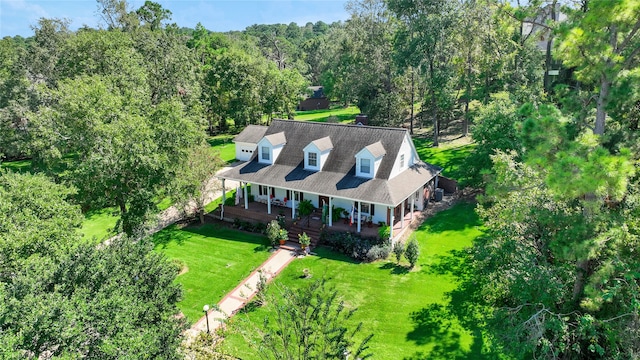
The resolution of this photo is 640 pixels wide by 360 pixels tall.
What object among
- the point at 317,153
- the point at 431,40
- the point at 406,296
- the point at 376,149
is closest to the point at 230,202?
the point at 317,153

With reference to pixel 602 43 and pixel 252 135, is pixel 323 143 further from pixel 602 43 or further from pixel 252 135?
pixel 602 43

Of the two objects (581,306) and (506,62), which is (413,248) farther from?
(506,62)

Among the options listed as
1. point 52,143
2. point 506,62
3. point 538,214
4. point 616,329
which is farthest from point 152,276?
point 506,62

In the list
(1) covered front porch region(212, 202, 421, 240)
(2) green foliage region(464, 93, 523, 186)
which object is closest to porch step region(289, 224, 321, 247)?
(1) covered front porch region(212, 202, 421, 240)

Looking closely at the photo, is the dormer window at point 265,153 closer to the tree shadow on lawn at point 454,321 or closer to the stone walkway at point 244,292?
the stone walkway at point 244,292

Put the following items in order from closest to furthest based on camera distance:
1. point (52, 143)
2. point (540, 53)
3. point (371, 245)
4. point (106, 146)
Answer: point (106, 146) < point (371, 245) < point (52, 143) < point (540, 53)
